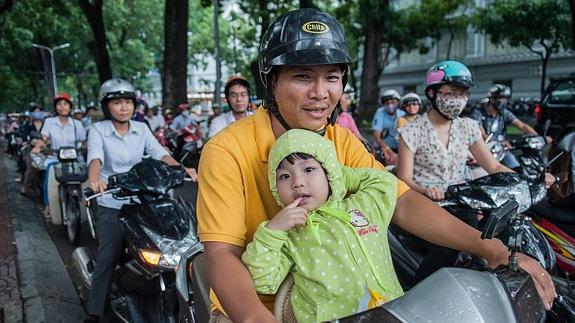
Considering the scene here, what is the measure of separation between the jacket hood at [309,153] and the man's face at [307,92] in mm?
136

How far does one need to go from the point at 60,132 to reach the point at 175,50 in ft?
17.4

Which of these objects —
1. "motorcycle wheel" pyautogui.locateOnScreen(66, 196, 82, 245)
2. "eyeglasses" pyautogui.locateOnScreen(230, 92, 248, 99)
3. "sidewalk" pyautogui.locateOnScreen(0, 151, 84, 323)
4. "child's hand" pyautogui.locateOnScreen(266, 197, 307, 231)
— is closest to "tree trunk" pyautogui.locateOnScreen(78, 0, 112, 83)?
"sidewalk" pyautogui.locateOnScreen(0, 151, 84, 323)

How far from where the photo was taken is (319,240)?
1521mm

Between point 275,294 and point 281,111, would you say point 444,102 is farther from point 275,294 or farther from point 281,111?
point 275,294

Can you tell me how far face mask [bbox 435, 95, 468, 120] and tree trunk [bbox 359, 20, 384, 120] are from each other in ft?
47.0

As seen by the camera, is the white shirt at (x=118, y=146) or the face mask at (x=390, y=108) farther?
the face mask at (x=390, y=108)

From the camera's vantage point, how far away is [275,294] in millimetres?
1624

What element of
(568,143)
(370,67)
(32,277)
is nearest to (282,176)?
(568,143)

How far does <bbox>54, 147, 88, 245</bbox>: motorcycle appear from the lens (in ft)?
19.9

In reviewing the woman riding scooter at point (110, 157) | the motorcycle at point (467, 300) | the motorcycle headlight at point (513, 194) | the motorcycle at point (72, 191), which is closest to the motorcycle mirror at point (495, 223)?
the motorcycle at point (467, 300)

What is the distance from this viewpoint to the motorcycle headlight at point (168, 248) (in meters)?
2.98

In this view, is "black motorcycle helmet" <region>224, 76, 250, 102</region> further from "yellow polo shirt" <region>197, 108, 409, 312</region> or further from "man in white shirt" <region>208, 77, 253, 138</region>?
"yellow polo shirt" <region>197, 108, 409, 312</region>

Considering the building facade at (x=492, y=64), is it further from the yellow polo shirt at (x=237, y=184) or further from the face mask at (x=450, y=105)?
the yellow polo shirt at (x=237, y=184)

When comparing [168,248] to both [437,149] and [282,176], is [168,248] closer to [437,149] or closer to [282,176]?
[282,176]
